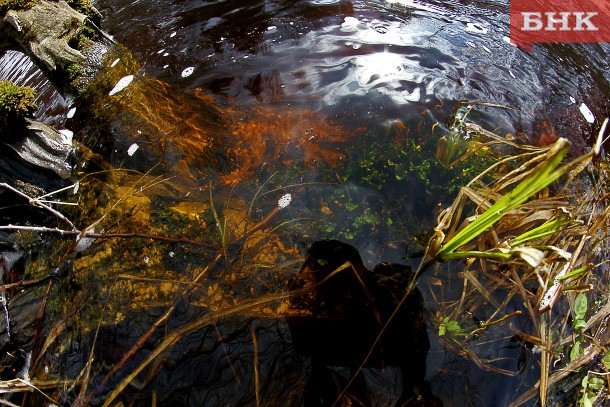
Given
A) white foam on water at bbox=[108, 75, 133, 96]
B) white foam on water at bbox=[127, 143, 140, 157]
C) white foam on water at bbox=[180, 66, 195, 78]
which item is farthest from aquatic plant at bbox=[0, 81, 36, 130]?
white foam on water at bbox=[180, 66, 195, 78]

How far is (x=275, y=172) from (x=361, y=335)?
3.38 feet

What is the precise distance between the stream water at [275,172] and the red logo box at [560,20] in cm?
25

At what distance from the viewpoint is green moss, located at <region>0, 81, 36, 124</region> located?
105 inches

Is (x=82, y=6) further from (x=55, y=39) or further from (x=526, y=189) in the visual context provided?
(x=526, y=189)

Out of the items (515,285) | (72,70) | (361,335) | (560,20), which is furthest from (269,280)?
(560,20)

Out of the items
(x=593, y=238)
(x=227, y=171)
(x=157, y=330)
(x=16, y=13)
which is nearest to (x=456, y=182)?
(x=593, y=238)

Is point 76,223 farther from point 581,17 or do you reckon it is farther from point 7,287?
point 581,17

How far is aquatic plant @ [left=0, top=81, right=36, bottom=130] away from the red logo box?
387 cm

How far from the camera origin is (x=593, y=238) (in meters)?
2.06

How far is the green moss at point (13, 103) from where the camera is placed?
2.66 m

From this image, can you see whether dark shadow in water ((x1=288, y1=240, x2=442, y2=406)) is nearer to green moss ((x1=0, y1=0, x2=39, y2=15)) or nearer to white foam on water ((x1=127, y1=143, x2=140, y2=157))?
white foam on water ((x1=127, y1=143, x2=140, y2=157))

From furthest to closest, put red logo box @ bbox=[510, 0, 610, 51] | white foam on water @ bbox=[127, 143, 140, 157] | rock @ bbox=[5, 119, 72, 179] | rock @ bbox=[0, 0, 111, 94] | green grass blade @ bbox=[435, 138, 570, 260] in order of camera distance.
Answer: red logo box @ bbox=[510, 0, 610, 51] → rock @ bbox=[0, 0, 111, 94] → rock @ bbox=[5, 119, 72, 179] → white foam on water @ bbox=[127, 143, 140, 157] → green grass blade @ bbox=[435, 138, 570, 260]

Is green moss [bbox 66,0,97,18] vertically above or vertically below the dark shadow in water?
above

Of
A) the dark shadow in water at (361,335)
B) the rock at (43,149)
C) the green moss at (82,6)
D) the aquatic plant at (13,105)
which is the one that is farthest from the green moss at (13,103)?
the dark shadow in water at (361,335)
